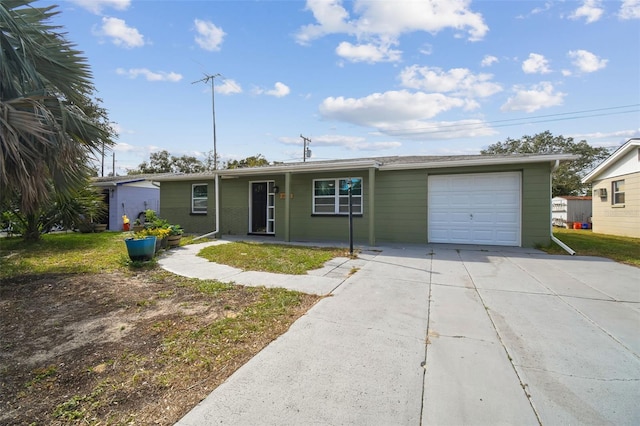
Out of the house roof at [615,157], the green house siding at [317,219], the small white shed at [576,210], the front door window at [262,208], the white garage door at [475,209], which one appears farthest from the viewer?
the small white shed at [576,210]

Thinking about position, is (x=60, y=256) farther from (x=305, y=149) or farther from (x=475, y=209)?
(x=305, y=149)

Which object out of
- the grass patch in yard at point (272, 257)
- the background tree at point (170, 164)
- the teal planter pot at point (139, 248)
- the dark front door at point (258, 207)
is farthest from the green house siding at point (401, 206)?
the background tree at point (170, 164)

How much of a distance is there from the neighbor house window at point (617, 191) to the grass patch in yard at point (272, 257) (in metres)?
13.9

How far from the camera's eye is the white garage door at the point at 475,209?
9.16m

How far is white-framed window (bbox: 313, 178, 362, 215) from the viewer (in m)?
10.5

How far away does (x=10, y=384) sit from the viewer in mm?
2342

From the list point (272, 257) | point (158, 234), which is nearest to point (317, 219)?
point (272, 257)

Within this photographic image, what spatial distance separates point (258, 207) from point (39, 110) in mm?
Result: 8048

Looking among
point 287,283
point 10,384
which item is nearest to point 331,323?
point 287,283

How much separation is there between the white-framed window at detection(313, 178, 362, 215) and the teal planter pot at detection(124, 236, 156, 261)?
5739 millimetres

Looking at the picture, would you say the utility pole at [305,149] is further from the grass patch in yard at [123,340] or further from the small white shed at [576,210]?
the grass patch in yard at [123,340]

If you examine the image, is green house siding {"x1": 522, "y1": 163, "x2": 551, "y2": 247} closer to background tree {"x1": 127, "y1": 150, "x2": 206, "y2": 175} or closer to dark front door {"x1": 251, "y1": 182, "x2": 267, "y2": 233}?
dark front door {"x1": 251, "y1": 182, "x2": 267, "y2": 233}

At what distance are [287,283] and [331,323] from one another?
71.9 inches

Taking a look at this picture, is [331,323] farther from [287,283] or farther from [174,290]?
[174,290]
